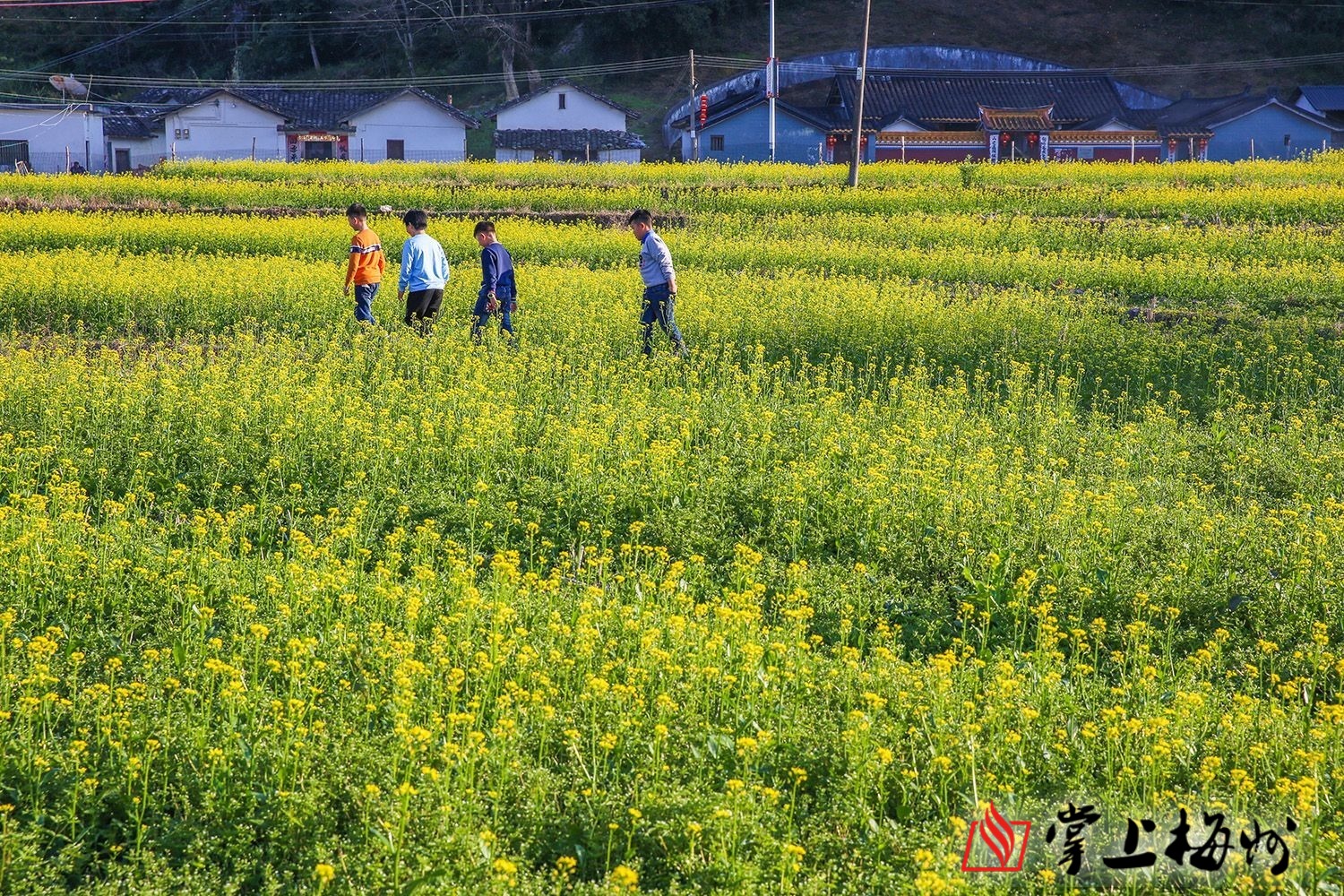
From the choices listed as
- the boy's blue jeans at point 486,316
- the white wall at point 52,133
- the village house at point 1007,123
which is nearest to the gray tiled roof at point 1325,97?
the village house at point 1007,123

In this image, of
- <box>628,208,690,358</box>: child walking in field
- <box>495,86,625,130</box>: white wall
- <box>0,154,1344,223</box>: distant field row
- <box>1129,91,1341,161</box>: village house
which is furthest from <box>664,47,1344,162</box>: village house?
<box>628,208,690,358</box>: child walking in field

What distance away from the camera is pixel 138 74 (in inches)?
2410

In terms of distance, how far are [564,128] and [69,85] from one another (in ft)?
64.4

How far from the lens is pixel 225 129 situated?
1855 inches

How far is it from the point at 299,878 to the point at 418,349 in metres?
7.46

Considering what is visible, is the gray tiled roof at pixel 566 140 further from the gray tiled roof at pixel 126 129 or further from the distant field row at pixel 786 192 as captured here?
the distant field row at pixel 786 192

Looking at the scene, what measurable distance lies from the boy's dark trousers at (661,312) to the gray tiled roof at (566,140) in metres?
35.6

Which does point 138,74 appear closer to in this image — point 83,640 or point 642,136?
point 642,136

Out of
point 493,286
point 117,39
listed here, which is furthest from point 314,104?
point 493,286

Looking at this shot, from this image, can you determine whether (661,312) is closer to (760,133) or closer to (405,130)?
(760,133)

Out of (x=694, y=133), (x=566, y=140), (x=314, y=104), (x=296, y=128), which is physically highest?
(x=314, y=104)

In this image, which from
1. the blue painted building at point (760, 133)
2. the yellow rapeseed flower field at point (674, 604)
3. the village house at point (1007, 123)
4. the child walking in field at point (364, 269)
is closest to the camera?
the yellow rapeseed flower field at point (674, 604)

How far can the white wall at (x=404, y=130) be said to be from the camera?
47719 mm

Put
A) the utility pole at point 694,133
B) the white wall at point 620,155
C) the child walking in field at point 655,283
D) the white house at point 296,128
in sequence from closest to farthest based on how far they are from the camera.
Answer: the child walking in field at point 655,283 < the utility pole at point 694,133 < the white house at point 296,128 < the white wall at point 620,155
